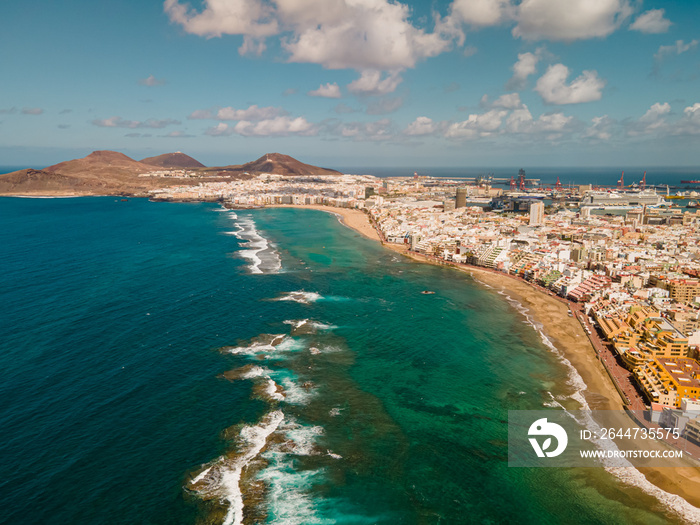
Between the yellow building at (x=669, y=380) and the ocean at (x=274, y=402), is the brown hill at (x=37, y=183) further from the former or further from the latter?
the yellow building at (x=669, y=380)

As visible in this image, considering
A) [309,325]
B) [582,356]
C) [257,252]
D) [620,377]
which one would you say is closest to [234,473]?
[309,325]

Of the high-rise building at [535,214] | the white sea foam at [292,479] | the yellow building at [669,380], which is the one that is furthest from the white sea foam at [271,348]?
Answer: the high-rise building at [535,214]

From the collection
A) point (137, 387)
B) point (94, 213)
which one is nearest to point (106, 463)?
point (137, 387)

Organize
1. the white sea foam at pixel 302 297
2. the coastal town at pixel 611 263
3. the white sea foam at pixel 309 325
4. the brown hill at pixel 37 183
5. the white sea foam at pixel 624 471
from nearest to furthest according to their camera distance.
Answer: the white sea foam at pixel 624 471 < the coastal town at pixel 611 263 < the white sea foam at pixel 309 325 < the white sea foam at pixel 302 297 < the brown hill at pixel 37 183

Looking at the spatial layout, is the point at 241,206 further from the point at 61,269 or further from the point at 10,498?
the point at 10,498

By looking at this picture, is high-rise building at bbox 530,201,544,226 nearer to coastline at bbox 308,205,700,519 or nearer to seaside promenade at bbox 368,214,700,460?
coastline at bbox 308,205,700,519

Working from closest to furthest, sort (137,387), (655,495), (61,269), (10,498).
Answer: (10,498)
(655,495)
(137,387)
(61,269)

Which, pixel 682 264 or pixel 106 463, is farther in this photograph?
pixel 682 264
